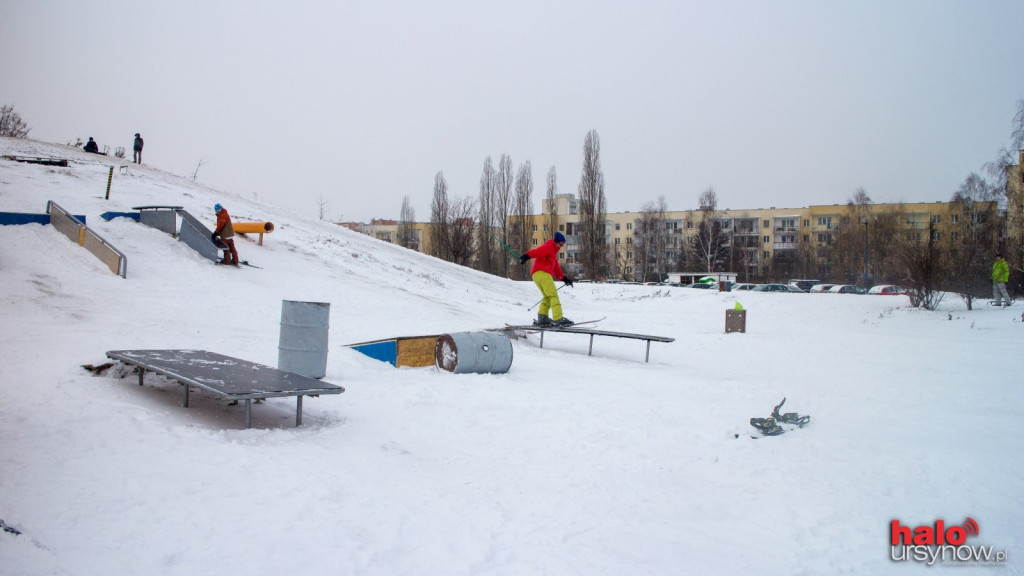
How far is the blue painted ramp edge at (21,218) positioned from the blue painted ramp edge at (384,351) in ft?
35.6

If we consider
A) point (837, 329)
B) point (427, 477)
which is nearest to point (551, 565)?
point (427, 477)

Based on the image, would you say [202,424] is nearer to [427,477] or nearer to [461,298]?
[427,477]

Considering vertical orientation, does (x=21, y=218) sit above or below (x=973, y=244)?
below

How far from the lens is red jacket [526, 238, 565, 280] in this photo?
42.3ft

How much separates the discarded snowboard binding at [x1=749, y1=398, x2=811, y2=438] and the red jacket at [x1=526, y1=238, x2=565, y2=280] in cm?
629

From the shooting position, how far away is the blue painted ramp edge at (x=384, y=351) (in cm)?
974

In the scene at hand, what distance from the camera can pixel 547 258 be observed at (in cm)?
1306

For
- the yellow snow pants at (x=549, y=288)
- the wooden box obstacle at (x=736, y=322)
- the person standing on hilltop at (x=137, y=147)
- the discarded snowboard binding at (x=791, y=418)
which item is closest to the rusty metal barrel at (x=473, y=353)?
the yellow snow pants at (x=549, y=288)

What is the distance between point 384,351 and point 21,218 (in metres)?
11.3

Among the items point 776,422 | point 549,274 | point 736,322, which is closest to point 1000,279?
point 736,322

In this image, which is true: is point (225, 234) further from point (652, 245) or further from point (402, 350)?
point (652, 245)

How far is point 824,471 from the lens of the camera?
5.72 m

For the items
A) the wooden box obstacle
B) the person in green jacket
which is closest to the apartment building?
the person in green jacket

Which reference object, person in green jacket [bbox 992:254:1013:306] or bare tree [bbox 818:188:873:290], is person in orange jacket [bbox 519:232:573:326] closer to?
person in green jacket [bbox 992:254:1013:306]
